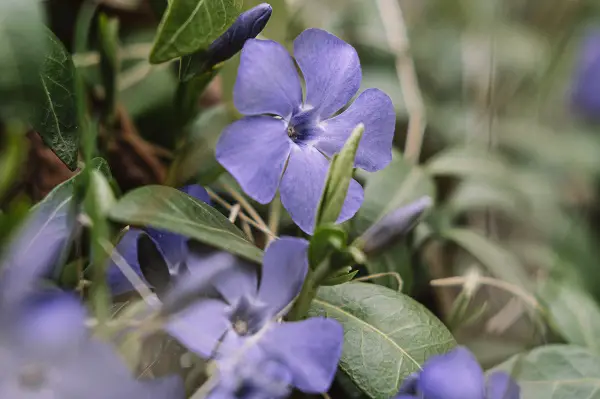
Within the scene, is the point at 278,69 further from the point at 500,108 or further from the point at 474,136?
the point at 500,108

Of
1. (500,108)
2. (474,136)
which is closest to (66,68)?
(474,136)

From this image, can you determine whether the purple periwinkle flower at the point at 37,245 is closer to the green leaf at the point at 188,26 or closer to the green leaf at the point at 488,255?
the green leaf at the point at 188,26

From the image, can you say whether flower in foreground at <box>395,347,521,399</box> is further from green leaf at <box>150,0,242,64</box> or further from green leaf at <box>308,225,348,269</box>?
green leaf at <box>150,0,242,64</box>

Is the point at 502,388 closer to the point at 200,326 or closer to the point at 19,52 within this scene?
the point at 200,326

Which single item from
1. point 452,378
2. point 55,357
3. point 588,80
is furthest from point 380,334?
point 588,80

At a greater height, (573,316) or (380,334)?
(380,334)

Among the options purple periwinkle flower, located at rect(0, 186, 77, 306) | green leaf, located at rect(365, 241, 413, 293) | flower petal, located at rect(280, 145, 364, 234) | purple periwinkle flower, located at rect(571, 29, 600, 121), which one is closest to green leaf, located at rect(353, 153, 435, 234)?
green leaf, located at rect(365, 241, 413, 293)
